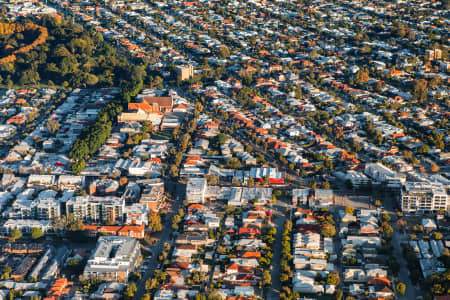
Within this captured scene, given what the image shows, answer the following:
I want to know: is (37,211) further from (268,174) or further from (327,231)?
(327,231)

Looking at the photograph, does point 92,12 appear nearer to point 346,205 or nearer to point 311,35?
point 311,35

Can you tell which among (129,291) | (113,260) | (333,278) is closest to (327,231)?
(333,278)

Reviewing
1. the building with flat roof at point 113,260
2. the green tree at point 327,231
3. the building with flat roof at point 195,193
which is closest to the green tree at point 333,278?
the green tree at point 327,231

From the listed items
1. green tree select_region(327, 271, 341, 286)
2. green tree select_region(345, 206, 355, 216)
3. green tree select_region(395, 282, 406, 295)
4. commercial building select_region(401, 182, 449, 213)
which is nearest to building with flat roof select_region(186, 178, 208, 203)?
green tree select_region(345, 206, 355, 216)

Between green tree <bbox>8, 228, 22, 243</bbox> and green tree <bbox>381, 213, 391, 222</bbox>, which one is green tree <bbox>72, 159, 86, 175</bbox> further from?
green tree <bbox>381, 213, 391, 222</bbox>

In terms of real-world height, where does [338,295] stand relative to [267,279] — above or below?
above

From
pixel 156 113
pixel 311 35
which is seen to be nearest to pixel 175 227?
pixel 156 113

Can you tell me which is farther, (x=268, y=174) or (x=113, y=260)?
(x=268, y=174)
